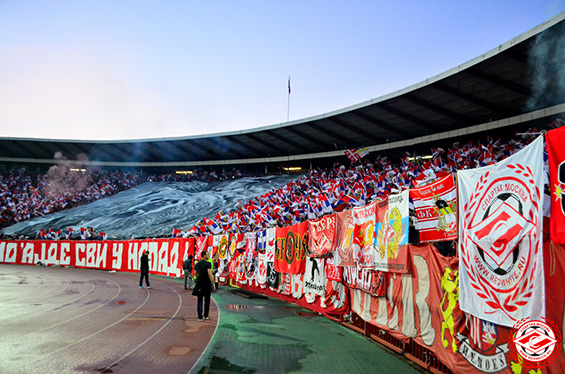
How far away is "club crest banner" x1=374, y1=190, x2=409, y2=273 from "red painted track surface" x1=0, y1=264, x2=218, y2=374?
3876mm

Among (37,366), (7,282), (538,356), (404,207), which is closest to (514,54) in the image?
(404,207)

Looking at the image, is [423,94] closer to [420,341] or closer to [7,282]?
[420,341]

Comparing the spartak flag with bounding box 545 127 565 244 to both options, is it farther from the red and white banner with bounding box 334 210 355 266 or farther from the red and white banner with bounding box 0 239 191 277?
the red and white banner with bounding box 0 239 191 277

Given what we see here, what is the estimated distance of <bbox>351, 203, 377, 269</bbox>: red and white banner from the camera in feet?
29.5

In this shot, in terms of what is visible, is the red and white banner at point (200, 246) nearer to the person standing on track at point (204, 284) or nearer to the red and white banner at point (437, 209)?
the person standing on track at point (204, 284)

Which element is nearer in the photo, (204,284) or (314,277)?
(204,284)

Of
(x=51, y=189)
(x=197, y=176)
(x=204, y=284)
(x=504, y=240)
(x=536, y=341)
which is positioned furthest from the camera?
(x=197, y=176)

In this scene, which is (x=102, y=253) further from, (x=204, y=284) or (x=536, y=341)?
(x=536, y=341)

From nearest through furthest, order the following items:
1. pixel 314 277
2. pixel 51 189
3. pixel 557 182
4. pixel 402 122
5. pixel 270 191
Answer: pixel 557 182
pixel 314 277
pixel 402 122
pixel 270 191
pixel 51 189

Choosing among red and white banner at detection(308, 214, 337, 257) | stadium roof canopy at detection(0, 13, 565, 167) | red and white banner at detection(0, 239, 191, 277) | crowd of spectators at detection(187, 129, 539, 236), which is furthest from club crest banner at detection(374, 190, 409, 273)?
red and white banner at detection(0, 239, 191, 277)

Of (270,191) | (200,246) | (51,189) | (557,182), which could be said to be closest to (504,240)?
(557,182)

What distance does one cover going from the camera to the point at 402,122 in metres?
31.4

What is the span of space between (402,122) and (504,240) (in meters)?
27.9

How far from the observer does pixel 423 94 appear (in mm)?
26234
